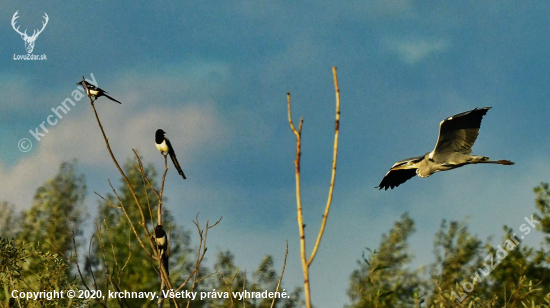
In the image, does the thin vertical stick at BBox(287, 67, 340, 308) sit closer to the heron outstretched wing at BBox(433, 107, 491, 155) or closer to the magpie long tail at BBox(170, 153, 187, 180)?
the magpie long tail at BBox(170, 153, 187, 180)

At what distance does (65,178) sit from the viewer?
25031 millimetres

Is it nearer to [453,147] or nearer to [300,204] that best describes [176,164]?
[453,147]

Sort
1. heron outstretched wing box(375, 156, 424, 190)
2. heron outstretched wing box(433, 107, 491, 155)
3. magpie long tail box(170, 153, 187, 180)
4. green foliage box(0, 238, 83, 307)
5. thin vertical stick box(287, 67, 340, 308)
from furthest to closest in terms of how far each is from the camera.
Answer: heron outstretched wing box(375, 156, 424, 190), heron outstretched wing box(433, 107, 491, 155), magpie long tail box(170, 153, 187, 180), green foliage box(0, 238, 83, 307), thin vertical stick box(287, 67, 340, 308)

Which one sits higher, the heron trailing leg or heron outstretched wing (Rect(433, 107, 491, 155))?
heron outstretched wing (Rect(433, 107, 491, 155))

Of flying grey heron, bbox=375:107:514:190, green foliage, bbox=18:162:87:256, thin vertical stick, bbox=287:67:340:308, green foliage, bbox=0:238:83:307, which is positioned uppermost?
green foliage, bbox=18:162:87:256

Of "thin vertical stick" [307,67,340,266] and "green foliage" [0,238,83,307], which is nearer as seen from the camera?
"thin vertical stick" [307,67,340,266]

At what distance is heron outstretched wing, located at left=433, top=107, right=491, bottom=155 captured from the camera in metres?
9.09

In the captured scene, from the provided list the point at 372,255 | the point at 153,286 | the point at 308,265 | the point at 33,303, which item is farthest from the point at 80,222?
the point at 308,265

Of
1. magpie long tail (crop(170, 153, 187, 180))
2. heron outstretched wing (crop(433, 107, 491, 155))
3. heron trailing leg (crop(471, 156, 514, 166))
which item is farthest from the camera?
heron outstretched wing (crop(433, 107, 491, 155))

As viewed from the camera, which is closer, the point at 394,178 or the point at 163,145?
the point at 163,145

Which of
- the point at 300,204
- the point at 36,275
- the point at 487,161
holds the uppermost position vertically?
the point at 487,161

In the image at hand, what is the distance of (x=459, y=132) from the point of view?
9398 mm

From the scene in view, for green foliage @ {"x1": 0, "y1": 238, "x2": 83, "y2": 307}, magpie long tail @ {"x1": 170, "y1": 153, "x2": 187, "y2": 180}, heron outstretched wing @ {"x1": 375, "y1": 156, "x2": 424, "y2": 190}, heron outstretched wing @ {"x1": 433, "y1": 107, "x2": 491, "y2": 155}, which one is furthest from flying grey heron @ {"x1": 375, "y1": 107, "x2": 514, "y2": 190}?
green foliage @ {"x1": 0, "y1": 238, "x2": 83, "y2": 307}

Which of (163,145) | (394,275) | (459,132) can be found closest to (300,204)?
(163,145)
